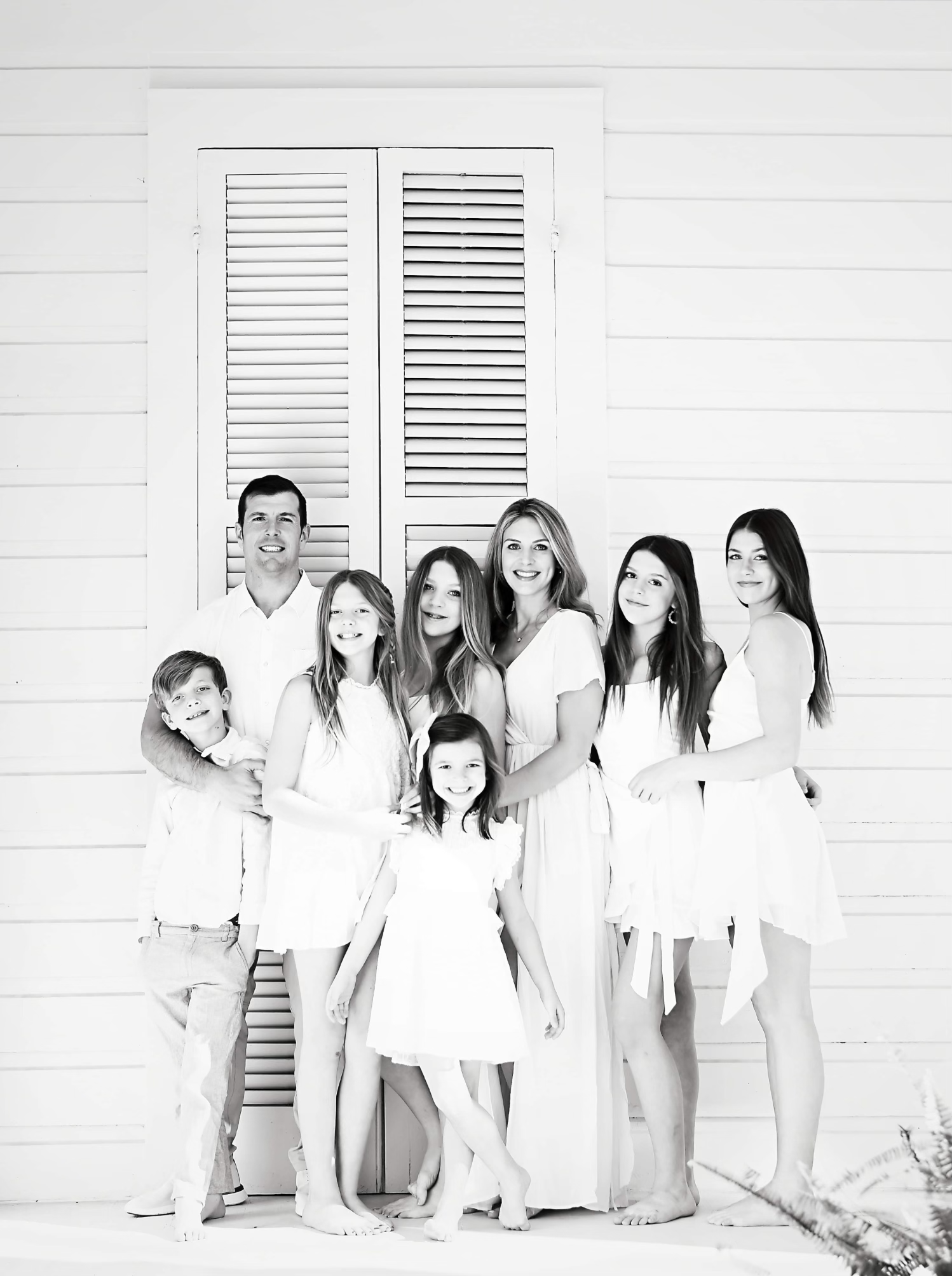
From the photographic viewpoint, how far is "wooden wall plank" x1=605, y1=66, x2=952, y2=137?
3.04m

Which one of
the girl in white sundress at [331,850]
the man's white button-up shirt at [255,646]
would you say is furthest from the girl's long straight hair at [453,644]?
the man's white button-up shirt at [255,646]

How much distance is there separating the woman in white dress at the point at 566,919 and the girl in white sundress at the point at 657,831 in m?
0.06

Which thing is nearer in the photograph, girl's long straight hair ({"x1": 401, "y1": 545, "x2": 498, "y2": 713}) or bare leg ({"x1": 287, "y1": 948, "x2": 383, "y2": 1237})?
bare leg ({"x1": 287, "y1": 948, "x2": 383, "y2": 1237})

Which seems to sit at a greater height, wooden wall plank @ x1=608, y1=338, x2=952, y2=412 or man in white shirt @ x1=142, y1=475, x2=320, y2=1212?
wooden wall plank @ x1=608, y1=338, x2=952, y2=412

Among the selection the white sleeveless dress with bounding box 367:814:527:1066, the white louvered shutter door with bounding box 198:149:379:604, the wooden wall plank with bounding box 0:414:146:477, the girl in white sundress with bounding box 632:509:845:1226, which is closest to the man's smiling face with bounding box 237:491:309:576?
the white louvered shutter door with bounding box 198:149:379:604

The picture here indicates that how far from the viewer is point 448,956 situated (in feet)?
7.55

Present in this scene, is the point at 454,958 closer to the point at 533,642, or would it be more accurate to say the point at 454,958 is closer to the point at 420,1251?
the point at 420,1251

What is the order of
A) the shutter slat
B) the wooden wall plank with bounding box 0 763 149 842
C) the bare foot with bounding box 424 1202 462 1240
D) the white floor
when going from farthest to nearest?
the shutter slat < the wooden wall plank with bounding box 0 763 149 842 < the bare foot with bounding box 424 1202 462 1240 < the white floor

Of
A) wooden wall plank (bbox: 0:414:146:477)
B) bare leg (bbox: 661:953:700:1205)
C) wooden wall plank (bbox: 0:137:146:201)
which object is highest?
wooden wall plank (bbox: 0:137:146:201)

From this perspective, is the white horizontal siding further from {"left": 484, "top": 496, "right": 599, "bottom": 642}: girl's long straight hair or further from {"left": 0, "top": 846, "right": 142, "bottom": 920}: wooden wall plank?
{"left": 484, "top": 496, "right": 599, "bottom": 642}: girl's long straight hair

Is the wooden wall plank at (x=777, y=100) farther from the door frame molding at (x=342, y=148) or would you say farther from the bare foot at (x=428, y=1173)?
the bare foot at (x=428, y=1173)

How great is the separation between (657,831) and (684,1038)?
1.66 ft

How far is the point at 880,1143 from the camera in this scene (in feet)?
9.32

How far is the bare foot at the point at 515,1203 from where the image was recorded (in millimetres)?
2375
